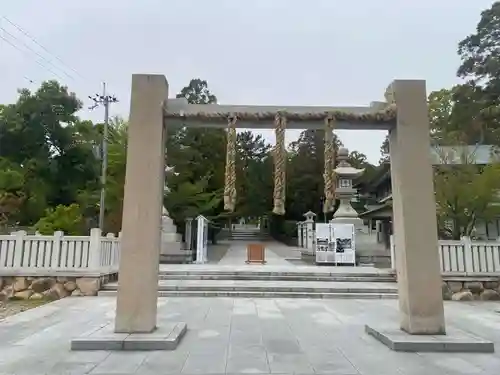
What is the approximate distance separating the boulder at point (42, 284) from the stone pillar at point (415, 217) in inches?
288

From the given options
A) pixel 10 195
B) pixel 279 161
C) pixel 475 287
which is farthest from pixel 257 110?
pixel 10 195

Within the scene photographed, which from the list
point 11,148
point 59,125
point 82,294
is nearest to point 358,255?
point 82,294

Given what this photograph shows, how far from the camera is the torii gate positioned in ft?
15.7

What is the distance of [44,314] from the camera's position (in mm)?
6789

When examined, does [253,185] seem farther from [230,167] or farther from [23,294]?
[230,167]

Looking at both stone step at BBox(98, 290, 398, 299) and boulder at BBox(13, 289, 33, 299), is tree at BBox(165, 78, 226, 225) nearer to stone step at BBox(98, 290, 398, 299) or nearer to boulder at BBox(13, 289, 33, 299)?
stone step at BBox(98, 290, 398, 299)

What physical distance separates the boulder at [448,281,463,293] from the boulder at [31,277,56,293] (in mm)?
8749

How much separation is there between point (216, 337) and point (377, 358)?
1950 millimetres

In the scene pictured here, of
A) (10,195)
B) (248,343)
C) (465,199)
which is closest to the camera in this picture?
(248,343)

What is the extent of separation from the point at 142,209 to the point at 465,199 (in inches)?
387

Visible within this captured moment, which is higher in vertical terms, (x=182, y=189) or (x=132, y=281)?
(x=182, y=189)

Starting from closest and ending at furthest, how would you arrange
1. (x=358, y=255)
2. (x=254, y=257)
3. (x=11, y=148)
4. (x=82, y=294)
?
1. (x=82, y=294)
2. (x=358, y=255)
3. (x=254, y=257)
4. (x=11, y=148)

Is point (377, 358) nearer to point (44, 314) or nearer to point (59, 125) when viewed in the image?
point (44, 314)

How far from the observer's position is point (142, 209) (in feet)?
16.0
